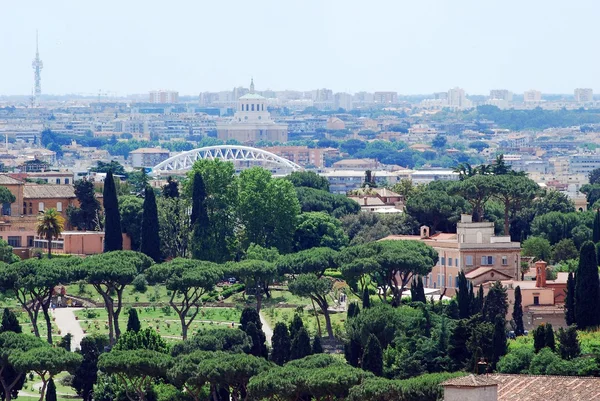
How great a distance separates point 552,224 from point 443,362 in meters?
39.6

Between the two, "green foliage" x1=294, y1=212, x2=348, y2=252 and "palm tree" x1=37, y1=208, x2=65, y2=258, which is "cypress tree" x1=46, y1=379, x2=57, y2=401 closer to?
"palm tree" x1=37, y1=208, x2=65, y2=258

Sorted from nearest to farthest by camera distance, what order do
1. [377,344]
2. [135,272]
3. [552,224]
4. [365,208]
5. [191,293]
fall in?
[377,344], [135,272], [191,293], [552,224], [365,208]

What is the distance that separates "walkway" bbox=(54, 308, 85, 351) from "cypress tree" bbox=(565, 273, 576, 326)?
19.4m

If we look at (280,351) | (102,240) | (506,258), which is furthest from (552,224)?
(280,351)

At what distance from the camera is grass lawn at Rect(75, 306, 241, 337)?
8519 cm

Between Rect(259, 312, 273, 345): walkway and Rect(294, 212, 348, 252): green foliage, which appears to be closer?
Rect(259, 312, 273, 345): walkway

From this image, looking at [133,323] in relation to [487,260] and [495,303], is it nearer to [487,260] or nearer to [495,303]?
[495,303]

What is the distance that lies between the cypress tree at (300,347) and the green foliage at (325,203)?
41874 millimetres

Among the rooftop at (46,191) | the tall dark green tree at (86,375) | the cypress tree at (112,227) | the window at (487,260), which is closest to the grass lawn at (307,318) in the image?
the window at (487,260)

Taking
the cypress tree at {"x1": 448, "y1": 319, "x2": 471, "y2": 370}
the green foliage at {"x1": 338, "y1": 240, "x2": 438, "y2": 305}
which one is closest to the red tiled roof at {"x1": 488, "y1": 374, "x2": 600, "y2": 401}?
the cypress tree at {"x1": 448, "y1": 319, "x2": 471, "y2": 370}

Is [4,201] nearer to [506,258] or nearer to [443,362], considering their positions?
[506,258]

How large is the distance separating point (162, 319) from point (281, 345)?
44.8 feet

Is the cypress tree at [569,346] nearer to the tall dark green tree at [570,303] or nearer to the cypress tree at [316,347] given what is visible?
the tall dark green tree at [570,303]

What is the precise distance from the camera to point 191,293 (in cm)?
9225
